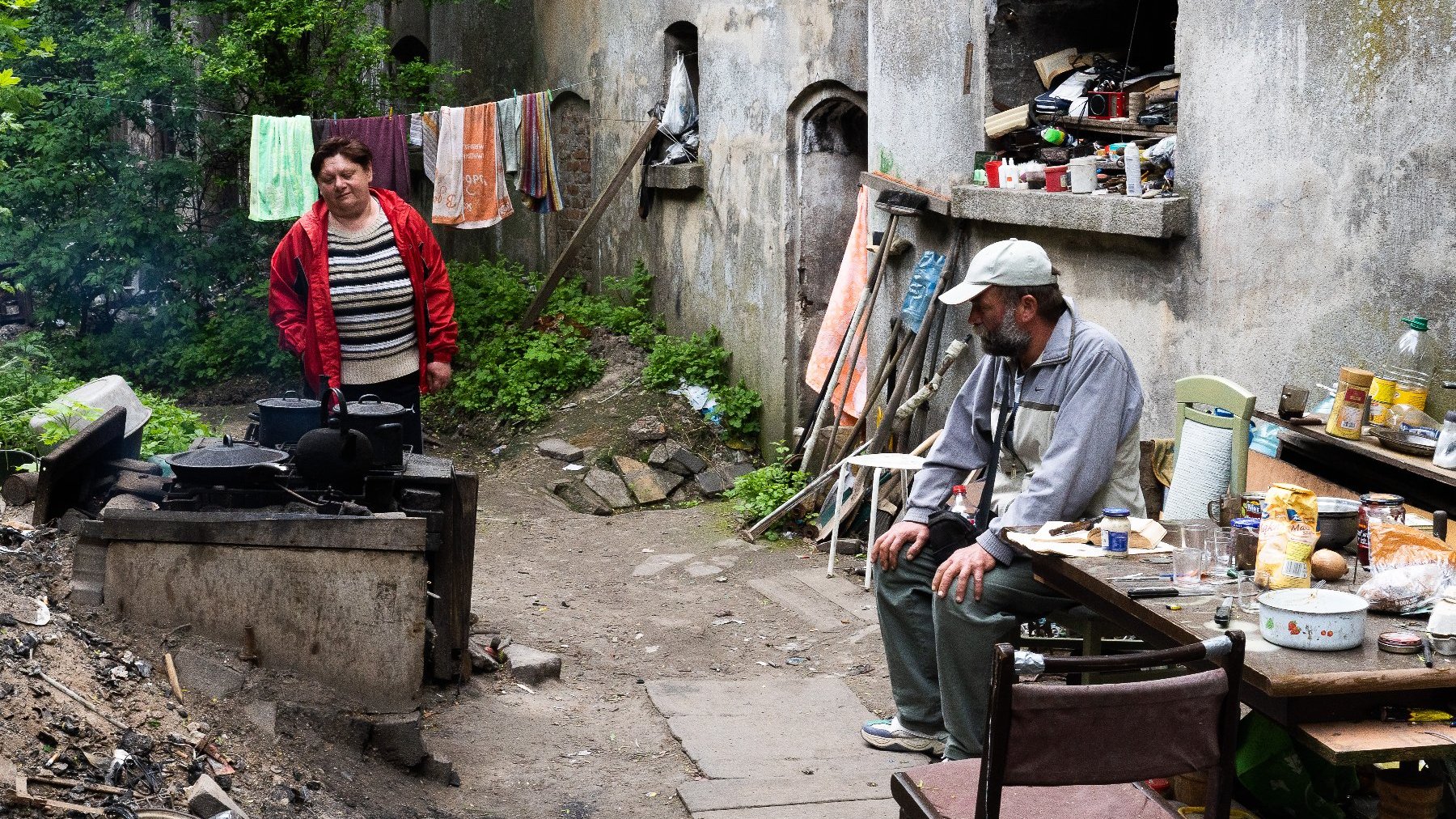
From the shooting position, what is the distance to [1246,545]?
3.52 metres

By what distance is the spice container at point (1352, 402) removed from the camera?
444 cm

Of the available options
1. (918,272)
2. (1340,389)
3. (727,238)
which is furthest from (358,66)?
(1340,389)

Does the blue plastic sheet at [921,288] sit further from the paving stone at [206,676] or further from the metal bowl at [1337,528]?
the paving stone at [206,676]

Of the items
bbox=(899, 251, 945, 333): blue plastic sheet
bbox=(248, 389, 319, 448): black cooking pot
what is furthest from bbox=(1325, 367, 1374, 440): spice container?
bbox=(248, 389, 319, 448): black cooking pot

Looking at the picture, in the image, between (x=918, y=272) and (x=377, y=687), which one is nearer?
(x=377, y=687)

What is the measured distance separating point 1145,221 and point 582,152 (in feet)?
26.3

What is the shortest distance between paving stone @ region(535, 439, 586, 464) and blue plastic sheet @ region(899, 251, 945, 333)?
10.3 feet

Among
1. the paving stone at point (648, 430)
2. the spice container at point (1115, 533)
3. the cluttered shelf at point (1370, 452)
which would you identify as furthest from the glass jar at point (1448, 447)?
the paving stone at point (648, 430)

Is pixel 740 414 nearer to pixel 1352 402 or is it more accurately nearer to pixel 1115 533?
pixel 1352 402

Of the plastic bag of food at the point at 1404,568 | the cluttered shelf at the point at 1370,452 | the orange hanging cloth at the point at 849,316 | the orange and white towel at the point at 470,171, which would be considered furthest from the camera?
the orange and white towel at the point at 470,171

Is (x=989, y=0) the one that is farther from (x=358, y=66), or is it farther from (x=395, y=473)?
(x=358, y=66)

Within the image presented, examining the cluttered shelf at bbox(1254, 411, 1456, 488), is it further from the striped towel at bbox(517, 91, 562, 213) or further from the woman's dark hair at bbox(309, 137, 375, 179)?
the striped towel at bbox(517, 91, 562, 213)

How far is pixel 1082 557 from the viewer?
366cm

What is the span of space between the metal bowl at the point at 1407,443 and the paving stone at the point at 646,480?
5.82 metres
